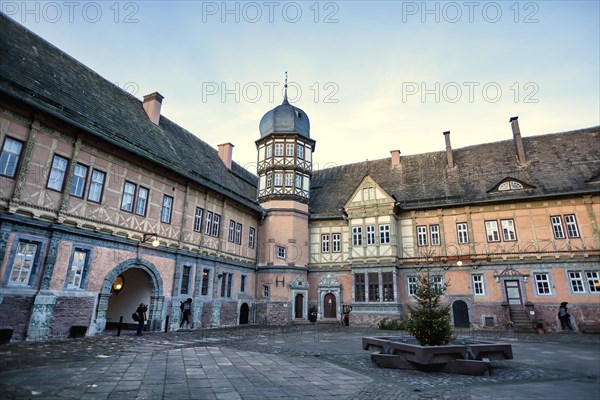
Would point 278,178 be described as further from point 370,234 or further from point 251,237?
point 370,234

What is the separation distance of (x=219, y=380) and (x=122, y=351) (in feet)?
16.7

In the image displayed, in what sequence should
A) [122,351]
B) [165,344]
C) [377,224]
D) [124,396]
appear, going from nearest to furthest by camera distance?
[124,396], [122,351], [165,344], [377,224]

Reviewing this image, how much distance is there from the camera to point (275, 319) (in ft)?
83.7

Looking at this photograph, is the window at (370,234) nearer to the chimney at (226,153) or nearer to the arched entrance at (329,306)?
the arched entrance at (329,306)

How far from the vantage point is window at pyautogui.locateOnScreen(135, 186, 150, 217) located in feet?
56.9

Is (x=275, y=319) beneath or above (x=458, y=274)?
beneath

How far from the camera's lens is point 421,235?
84.6 ft

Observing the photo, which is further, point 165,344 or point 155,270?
Result: point 155,270

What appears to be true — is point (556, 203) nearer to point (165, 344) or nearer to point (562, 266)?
point (562, 266)

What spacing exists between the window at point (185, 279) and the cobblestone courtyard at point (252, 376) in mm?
8211

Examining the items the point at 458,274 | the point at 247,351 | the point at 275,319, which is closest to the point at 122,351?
the point at 247,351

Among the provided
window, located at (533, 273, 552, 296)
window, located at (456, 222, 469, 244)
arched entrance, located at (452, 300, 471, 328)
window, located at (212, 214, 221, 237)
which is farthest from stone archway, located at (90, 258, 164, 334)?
window, located at (533, 273, 552, 296)

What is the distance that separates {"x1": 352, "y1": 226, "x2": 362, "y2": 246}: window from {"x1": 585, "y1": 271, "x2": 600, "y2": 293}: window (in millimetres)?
13884

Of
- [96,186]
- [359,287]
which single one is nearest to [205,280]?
[96,186]
